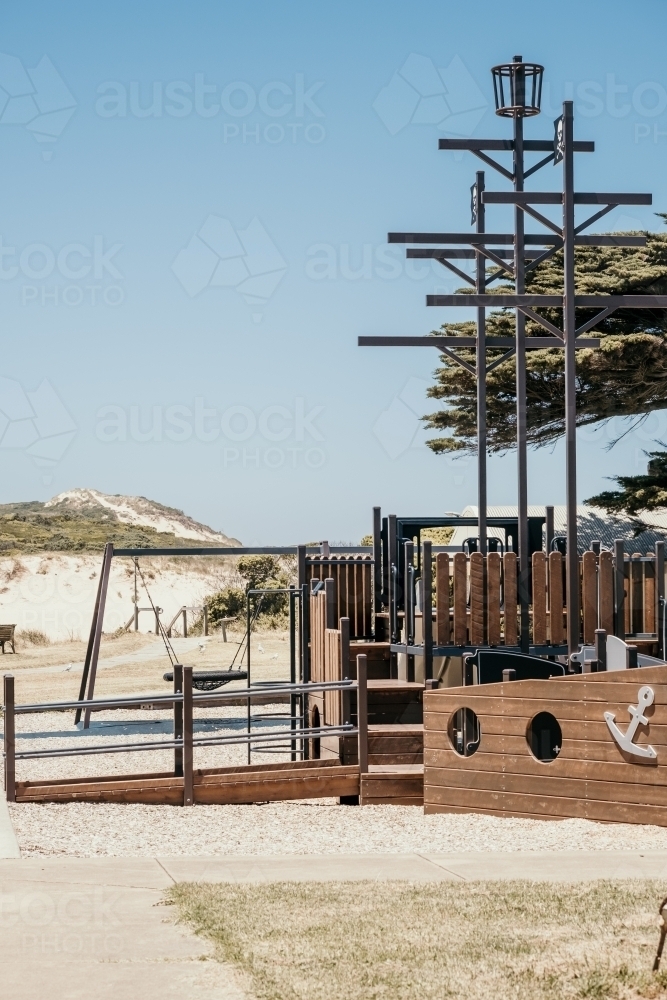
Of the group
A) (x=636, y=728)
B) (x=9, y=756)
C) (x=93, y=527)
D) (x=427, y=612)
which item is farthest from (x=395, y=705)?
(x=93, y=527)

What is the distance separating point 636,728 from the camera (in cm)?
948

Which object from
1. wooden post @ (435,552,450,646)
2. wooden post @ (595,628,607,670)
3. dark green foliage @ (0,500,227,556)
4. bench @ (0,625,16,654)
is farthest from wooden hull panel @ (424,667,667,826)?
dark green foliage @ (0,500,227,556)

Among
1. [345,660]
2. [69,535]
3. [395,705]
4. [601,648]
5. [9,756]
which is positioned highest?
[69,535]

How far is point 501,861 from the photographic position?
7.89 m

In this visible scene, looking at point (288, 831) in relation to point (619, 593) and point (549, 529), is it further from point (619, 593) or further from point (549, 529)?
point (549, 529)

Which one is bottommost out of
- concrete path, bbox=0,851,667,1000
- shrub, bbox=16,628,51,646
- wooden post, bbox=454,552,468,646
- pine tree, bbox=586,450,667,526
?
shrub, bbox=16,628,51,646

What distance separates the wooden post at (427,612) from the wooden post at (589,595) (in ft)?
5.77

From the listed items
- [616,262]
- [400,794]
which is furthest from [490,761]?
[616,262]

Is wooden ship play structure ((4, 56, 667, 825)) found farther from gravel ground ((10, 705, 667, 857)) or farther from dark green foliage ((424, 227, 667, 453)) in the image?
dark green foliage ((424, 227, 667, 453))

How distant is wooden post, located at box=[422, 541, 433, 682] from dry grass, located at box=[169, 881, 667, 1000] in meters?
6.04

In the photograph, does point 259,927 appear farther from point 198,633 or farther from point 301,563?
point 198,633

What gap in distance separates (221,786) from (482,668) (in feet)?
9.18

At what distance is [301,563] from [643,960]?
9905 millimetres

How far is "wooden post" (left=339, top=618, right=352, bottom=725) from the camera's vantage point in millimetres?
12130
